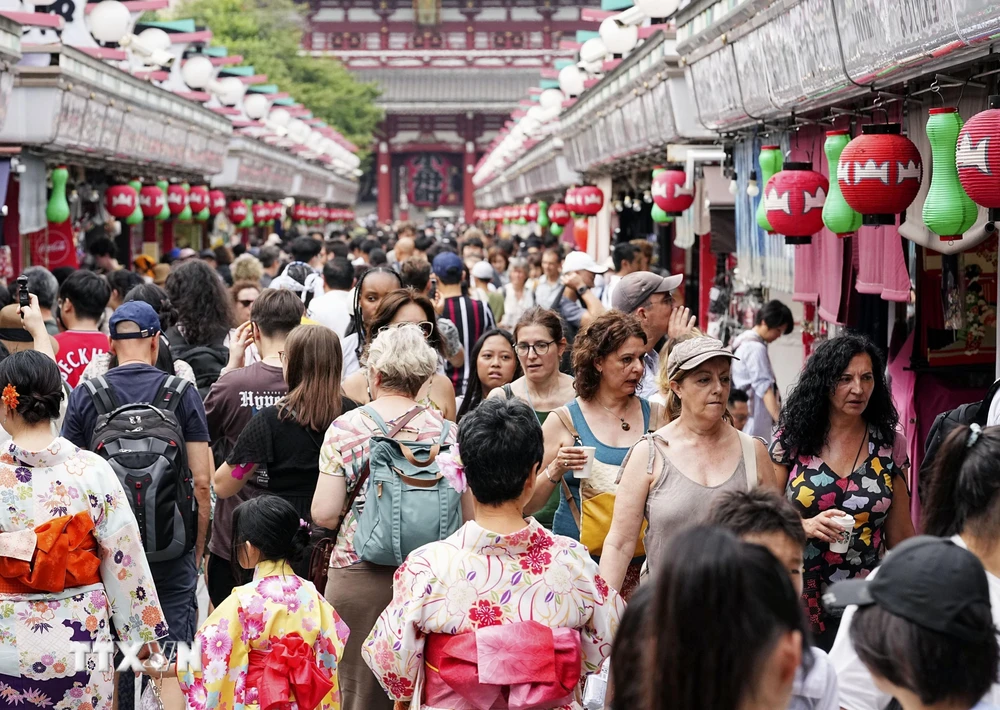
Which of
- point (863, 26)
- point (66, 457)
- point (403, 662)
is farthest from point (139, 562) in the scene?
point (863, 26)

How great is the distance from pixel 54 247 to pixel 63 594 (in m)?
10.9

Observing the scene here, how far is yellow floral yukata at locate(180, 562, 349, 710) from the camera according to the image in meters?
4.11

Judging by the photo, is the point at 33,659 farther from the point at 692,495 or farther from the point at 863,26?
the point at 863,26

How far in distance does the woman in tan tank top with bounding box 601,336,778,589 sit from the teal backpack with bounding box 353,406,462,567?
0.58 metres

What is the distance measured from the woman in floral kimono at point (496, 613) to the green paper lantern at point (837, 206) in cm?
366

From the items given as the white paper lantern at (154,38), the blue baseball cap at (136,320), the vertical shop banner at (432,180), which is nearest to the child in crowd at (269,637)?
the blue baseball cap at (136,320)

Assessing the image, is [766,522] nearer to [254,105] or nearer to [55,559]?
[55,559]

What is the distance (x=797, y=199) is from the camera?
25.0ft

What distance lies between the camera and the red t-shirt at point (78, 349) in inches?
289

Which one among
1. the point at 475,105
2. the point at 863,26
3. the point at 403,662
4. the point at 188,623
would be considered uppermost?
the point at 475,105

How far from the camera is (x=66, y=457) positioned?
182 inches

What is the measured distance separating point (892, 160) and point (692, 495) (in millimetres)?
2294

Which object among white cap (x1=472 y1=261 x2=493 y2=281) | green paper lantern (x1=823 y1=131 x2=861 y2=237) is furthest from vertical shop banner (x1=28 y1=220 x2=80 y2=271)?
green paper lantern (x1=823 y1=131 x2=861 y2=237)

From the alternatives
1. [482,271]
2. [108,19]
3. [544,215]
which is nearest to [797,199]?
[482,271]
